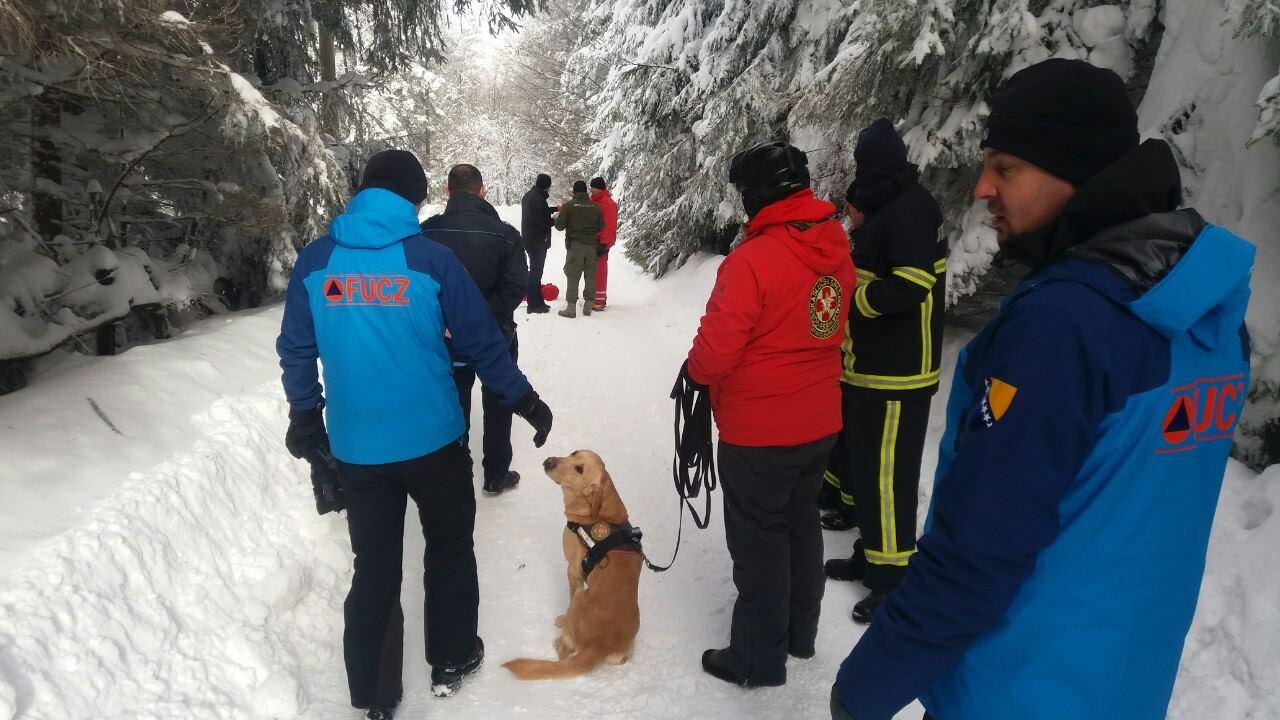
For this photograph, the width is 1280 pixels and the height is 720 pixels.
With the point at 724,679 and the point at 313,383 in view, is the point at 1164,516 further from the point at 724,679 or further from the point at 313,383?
the point at 313,383

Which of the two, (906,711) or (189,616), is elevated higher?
(189,616)

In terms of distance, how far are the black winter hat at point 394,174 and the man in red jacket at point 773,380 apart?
1.40m

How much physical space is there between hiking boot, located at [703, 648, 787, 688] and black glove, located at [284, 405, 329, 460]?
2.02m

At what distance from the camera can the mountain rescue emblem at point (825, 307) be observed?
262 centimetres

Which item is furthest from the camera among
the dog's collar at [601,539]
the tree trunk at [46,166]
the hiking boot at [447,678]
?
the tree trunk at [46,166]

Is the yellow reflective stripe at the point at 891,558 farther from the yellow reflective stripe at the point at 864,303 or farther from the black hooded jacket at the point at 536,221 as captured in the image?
the black hooded jacket at the point at 536,221

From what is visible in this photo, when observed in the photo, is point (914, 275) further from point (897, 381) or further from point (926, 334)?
point (897, 381)

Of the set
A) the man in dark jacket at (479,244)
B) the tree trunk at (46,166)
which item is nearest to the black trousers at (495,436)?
the man in dark jacket at (479,244)

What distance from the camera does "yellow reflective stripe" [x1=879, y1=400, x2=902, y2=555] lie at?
10.5 ft

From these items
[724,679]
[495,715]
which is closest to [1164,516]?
[724,679]

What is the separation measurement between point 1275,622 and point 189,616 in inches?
180

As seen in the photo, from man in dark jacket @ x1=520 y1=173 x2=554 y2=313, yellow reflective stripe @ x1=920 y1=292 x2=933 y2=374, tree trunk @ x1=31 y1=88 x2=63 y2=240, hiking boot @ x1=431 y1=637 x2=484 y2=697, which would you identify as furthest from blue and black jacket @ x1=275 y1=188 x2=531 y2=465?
man in dark jacket @ x1=520 y1=173 x2=554 y2=313

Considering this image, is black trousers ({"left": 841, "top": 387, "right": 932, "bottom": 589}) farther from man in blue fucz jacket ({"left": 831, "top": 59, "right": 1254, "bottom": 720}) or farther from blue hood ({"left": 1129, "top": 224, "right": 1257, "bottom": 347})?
blue hood ({"left": 1129, "top": 224, "right": 1257, "bottom": 347})

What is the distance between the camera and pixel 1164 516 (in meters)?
1.14
